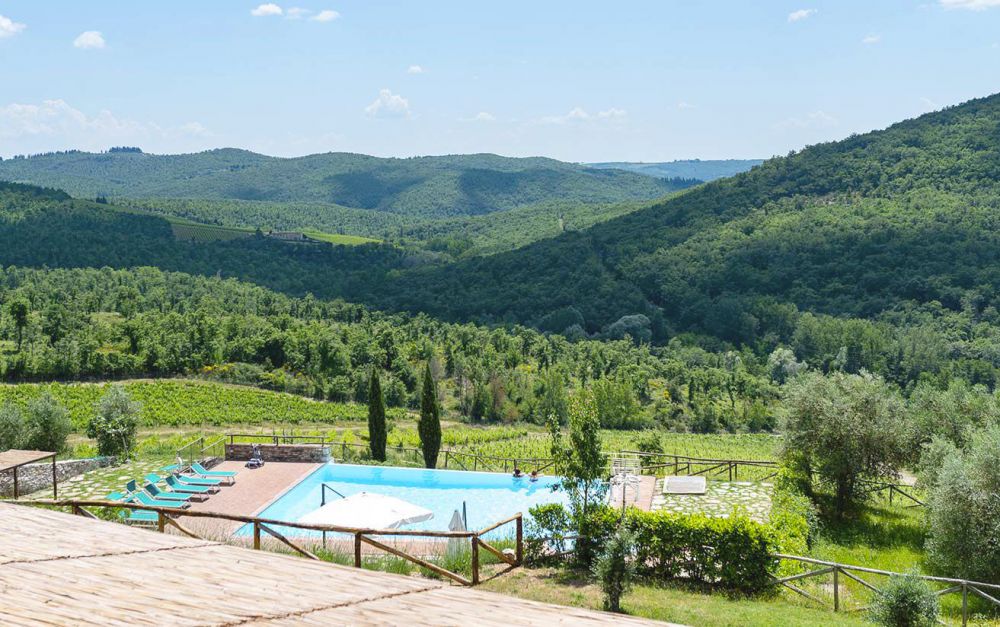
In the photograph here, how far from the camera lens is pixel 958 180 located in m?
92.3

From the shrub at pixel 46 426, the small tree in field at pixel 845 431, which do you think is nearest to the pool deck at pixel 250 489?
the shrub at pixel 46 426

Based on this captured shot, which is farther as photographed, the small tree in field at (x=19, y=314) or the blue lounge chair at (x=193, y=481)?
the small tree in field at (x=19, y=314)

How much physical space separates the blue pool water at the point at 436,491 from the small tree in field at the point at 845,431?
592 cm

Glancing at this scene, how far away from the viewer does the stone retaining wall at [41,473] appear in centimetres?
1742

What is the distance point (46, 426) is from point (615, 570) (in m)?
19.1

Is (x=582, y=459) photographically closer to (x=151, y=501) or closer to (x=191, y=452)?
(x=151, y=501)

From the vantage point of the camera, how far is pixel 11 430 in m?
21.4

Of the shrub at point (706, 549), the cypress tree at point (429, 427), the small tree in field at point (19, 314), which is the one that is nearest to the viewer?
the shrub at point (706, 549)

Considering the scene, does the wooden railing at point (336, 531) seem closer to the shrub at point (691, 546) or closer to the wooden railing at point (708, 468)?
the shrub at point (691, 546)

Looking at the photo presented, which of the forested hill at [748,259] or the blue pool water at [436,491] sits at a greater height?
the forested hill at [748,259]

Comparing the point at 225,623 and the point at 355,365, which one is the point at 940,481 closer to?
the point at 225,623

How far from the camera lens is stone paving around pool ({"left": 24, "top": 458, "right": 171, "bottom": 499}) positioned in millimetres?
17609

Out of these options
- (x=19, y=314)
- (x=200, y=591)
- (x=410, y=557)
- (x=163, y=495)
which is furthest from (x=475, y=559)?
(x=19, y=314)

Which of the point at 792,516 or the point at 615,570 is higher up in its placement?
the point at 615,570
